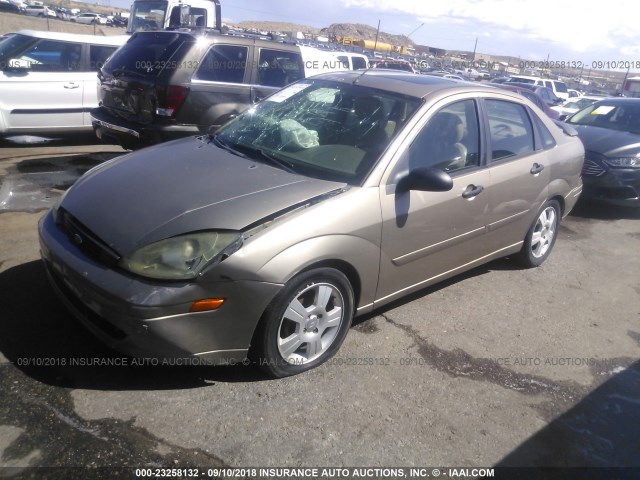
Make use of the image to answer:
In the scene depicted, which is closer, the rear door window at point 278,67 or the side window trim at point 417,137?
the side window trim at point 417,137

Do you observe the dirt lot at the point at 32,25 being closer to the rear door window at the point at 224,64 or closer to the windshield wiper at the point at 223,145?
the rear door window at the point at 224,64

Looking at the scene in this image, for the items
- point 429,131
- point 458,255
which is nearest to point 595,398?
point 458,255

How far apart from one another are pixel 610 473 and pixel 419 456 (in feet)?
3.11

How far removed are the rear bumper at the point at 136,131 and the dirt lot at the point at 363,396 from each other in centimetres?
203

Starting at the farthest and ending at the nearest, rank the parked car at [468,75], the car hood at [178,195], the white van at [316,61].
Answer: the parked car at [468,75] < the white van at [316,61] < the car hood at [178,195]

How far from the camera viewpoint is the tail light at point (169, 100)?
237 inches

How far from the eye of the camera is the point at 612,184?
7.05 meters

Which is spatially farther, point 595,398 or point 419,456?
point 595,398

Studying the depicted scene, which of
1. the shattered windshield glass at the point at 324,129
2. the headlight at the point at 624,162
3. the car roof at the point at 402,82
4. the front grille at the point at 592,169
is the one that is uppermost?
the car roof at the point at 402,82

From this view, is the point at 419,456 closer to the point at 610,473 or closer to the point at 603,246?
the point at 610,473

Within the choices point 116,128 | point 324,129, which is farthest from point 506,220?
point 116,128

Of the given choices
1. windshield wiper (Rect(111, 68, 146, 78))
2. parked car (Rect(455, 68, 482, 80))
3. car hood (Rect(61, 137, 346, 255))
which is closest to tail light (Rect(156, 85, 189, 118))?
windshield wiper (Rect(111, 68, 146, 78))

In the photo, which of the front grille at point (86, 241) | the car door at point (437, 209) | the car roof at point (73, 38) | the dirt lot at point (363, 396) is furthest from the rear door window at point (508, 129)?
the car roof at point (73, 38)

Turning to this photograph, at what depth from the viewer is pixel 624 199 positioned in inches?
280
